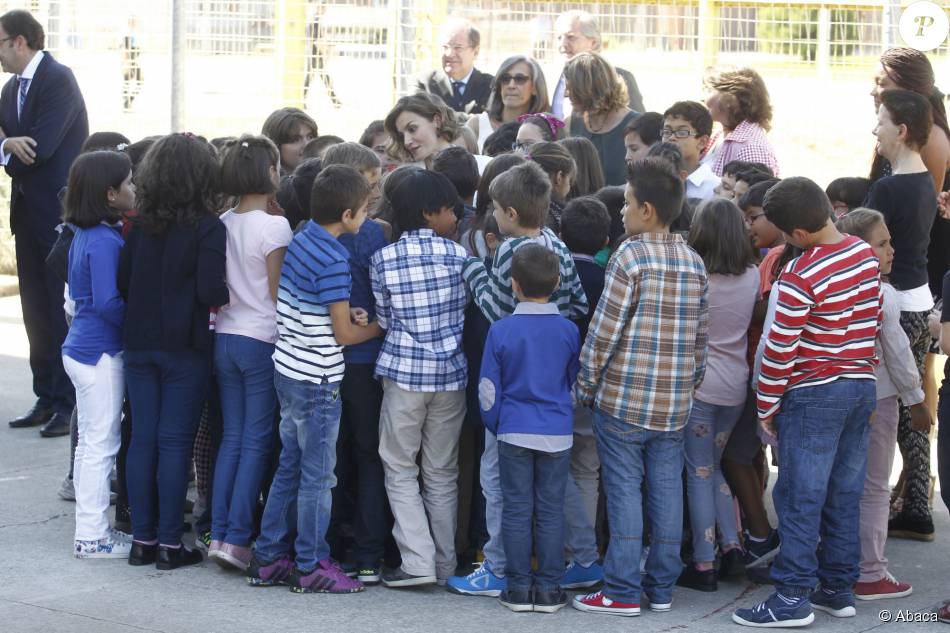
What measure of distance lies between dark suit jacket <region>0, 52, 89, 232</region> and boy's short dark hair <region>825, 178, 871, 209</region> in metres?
4.37

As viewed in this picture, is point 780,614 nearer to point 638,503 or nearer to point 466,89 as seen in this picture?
point 638,503

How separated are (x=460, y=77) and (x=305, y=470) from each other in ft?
15.0

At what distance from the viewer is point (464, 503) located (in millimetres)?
5336

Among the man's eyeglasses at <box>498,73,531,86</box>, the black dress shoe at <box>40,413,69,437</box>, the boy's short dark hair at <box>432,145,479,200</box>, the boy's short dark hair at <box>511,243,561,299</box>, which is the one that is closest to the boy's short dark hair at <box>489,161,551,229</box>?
the boy's short dark hair at <box>511,243,561,299</box>

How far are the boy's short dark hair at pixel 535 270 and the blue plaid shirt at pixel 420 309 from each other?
0.34 meters

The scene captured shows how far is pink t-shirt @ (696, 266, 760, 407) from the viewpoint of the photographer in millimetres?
5105

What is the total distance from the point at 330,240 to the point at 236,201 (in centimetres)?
67

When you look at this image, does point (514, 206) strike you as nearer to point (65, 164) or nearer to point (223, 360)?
point (223, 360)

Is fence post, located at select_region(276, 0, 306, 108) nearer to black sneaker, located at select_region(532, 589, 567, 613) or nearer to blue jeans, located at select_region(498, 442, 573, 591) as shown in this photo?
blue jeans, located at select_region(498, 442, 573, 591)

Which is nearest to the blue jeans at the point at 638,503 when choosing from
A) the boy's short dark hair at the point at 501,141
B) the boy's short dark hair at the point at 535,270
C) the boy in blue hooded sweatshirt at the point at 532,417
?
the boy in blue hooded sweatshirt at the point at 532,417

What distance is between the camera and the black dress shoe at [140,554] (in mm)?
5336

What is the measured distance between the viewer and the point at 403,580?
505 cm

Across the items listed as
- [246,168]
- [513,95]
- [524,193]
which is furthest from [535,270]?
[513,95]

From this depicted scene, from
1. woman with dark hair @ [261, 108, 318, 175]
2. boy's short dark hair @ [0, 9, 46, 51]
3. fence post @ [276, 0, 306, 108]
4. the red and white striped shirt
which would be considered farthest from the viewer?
fence post @ [276, 0, 306, 108]
